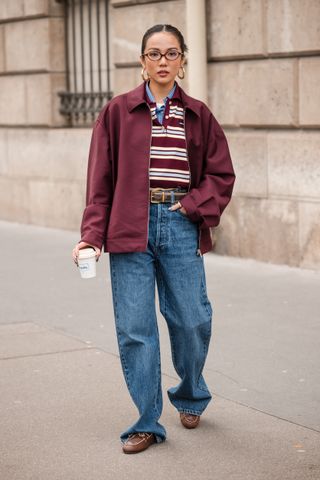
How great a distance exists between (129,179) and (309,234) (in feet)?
15.9

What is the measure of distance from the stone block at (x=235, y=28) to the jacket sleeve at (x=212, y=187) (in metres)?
5.05

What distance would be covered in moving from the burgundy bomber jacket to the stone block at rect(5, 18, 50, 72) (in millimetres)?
8476

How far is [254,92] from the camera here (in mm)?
10258

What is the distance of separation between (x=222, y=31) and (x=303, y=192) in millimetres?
1704

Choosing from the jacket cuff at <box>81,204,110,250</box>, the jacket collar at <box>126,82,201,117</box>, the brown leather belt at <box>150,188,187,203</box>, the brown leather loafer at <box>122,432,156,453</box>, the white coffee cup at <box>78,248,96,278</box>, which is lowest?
the brown leather loafer at <box>122,432,156,453</box>

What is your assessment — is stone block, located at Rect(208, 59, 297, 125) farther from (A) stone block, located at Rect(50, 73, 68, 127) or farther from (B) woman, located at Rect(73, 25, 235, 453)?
(B) woman, located at Rect(73, 25, 235, 453)

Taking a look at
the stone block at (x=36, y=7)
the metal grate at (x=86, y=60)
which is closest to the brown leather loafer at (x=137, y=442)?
the metal grate at (x=86, y=60)

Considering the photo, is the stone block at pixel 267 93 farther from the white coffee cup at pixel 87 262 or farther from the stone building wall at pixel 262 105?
the white coffee cup at pixel 87 262

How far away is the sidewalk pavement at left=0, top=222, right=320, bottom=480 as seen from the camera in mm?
4898

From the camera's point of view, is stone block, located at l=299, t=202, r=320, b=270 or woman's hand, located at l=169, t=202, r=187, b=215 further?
stone block, located at l=299, t=202, r=320, b=270

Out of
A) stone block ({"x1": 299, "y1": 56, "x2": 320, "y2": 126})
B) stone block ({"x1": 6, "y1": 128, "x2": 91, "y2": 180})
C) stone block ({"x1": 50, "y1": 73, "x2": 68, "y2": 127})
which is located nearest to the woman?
stone block ({"x1": 299, "y1": 56, "x2": 320, "y2": 126})

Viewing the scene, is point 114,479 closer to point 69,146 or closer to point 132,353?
point 132,353

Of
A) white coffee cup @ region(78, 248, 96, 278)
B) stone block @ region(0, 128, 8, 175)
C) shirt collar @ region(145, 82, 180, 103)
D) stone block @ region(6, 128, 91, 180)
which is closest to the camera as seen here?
white coffee cup @ region(78, 248, 96, 278)

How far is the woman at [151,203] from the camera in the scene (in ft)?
16.6
